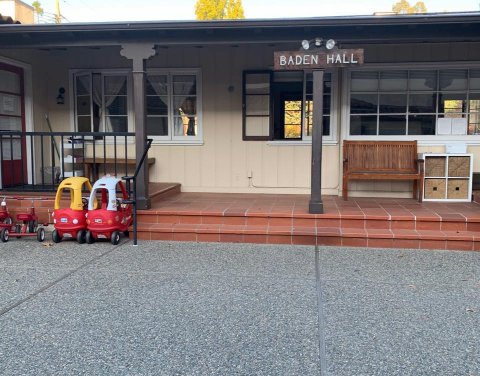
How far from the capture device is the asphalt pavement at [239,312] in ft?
9.48

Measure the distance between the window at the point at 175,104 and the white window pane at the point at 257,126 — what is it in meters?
0.85

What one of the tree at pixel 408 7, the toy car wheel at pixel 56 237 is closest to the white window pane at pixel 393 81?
the toy car wheel at pixel 56 237

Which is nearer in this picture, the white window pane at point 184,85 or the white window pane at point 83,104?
the white window pane at point 184,85

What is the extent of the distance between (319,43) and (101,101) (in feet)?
13.9

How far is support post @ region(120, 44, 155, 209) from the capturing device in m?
6.30

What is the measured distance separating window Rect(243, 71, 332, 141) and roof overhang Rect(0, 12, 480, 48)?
1758mm

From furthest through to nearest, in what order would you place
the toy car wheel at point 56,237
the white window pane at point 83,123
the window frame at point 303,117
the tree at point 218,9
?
the tree at point 218,9 < the white window pane at point 83,123 < the window frame at point 303,117 < the toy car wheel at point 56,237

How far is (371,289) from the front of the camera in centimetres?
421

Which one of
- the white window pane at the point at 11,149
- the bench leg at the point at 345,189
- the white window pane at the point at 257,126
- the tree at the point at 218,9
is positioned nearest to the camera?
the bench leg at the point at 345,189

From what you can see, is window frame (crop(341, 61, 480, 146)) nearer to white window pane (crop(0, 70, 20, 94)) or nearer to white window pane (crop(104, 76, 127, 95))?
white window pane (crop(104, 76, 127, 95))

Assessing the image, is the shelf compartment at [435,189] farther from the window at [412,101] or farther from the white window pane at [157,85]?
the white window pane at [157,85]

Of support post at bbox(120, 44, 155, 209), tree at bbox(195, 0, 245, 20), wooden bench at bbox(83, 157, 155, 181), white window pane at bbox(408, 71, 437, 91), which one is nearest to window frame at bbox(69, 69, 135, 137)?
wooden bench at bbox(83, 157, 155, 181)

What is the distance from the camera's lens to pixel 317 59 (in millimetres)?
5941

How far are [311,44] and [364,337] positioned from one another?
3.96m
